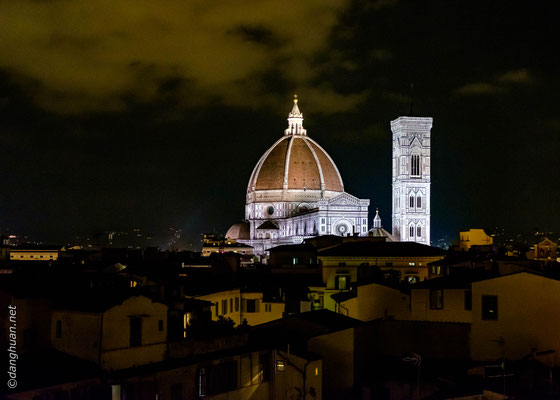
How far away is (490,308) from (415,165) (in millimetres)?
76415

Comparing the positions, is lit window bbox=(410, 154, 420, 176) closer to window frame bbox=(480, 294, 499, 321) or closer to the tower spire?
the tower spire

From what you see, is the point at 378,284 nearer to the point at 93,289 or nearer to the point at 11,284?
the point at 93,289

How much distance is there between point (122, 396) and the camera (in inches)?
714

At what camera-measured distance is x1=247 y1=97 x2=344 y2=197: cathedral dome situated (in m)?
115

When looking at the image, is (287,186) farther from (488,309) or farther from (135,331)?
(135,331)

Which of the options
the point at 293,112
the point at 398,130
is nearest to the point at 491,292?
the point at 398,130

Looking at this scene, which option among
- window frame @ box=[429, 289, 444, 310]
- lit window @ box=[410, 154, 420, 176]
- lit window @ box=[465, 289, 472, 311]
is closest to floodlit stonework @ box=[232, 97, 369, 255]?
lit window @ box=[410, 154, 420, 176]

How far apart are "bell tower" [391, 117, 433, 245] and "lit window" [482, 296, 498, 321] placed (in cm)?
7467

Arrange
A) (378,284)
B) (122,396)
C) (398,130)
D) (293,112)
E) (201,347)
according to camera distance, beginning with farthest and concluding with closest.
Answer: (293,112)
(398,130)
(378,284)
(201,347)
(122,396)

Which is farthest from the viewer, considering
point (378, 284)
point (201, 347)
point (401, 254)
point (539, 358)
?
point (401, 254)

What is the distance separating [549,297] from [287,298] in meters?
14.0

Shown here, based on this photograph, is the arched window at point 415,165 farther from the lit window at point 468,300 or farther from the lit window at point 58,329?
the lit window at point 58,329

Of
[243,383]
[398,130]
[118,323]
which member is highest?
[398,130]

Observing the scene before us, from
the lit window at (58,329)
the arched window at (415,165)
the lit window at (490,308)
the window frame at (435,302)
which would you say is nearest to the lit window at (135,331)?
the lit window at (58,329)
